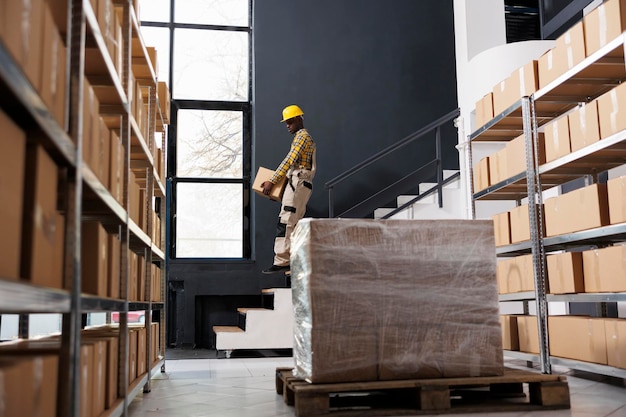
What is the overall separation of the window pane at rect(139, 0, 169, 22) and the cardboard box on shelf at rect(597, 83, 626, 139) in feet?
21.0

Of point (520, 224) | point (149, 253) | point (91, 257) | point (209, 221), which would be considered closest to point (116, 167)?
point (91, 257)

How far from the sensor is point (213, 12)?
8.82m

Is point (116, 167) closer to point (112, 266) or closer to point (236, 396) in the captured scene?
point (112, 266)

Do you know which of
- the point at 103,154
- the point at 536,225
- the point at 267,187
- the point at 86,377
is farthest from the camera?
the point at 267,187

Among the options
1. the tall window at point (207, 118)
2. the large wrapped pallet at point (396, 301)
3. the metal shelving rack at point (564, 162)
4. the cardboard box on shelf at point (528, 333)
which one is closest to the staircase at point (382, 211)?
the tall window at point (207, 118)

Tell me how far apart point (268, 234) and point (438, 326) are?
17.0 ft

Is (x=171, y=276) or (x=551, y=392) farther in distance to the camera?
(x=171, y=276)

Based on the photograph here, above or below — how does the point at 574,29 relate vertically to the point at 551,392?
above

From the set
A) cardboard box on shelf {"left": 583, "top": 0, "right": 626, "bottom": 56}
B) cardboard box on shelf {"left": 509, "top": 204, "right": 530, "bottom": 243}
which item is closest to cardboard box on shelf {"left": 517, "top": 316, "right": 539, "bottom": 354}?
cardboard box on shelf {"left": 509, "top": 204, "right": 530, "bottom": 243}

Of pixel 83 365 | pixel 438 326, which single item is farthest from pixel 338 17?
pixel 83 365

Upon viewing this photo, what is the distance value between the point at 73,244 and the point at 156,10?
7450 millimetres

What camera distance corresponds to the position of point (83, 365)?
7.36 ft

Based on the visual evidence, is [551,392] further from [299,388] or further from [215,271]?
[215,271]

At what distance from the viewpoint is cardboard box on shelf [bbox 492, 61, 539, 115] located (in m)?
4.61
